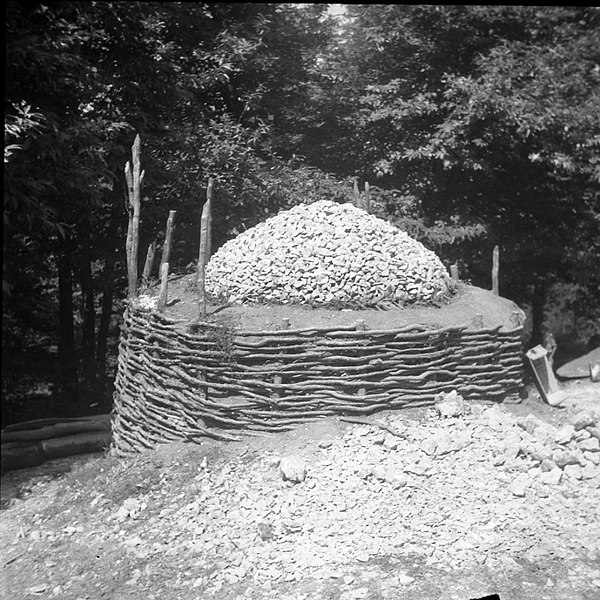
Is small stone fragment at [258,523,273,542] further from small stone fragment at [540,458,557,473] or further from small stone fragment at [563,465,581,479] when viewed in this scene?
small stone fragment at [563,465,581,479]

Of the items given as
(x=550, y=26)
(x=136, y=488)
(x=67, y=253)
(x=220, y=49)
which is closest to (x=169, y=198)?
(x=67, y=253)

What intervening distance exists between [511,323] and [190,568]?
3.04 metres

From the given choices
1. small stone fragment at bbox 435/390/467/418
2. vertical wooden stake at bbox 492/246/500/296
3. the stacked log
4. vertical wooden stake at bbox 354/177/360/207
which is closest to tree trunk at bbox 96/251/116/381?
the stacked log

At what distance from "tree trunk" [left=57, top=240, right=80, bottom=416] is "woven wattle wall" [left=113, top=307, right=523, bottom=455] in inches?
28.1

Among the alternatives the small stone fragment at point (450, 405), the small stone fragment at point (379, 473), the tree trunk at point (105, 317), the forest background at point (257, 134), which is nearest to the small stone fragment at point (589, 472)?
the small stone fragment at point (450, 405)

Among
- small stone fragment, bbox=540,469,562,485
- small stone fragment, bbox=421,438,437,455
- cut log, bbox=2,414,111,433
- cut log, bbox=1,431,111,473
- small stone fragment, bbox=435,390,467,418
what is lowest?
cut log, bbox=1,431,111,473

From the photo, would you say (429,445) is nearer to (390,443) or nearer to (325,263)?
(390,443)

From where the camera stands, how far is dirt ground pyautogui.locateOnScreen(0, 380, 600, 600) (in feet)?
10.8

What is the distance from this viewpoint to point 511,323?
4.79 meters

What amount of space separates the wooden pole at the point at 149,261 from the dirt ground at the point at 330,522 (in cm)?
147

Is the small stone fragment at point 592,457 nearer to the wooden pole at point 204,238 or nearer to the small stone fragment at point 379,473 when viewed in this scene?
the small stone fragment at point 379,473

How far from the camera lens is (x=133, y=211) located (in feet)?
15.5

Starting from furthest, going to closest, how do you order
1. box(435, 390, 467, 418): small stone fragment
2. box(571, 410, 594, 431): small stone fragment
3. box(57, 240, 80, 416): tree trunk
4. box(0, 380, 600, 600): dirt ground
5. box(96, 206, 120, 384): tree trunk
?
box(96, 206, 120, 384): tree trunk → box(57, 240, 80, 416): tree trunk → box(435, 390, 467, 418): small stone fragment → box(571, 410, 594, 431): small stone fragment → box(0, 380, 600, 600): dirt ground

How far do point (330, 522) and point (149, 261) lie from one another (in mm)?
2573
